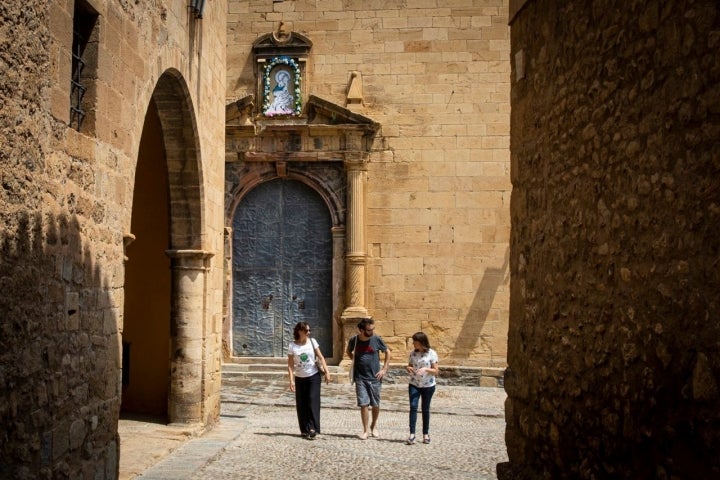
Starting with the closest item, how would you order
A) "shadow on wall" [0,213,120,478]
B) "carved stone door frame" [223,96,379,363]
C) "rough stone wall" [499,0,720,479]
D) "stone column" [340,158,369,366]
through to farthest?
"rough stone wall" [499,0,720,479]
"shadow on wall" [0,213,120,478]
"stone column" [340,158,369,366]
"carved stone door frame" [223,96,379,363]

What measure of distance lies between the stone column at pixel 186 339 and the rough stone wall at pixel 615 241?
4.71 metres

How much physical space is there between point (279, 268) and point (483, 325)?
3911mm

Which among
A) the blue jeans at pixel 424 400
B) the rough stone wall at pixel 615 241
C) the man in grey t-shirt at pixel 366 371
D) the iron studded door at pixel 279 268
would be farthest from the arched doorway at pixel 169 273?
the iron studded door at pixel 279 268

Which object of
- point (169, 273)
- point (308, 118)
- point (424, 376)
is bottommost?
point (424, 376)

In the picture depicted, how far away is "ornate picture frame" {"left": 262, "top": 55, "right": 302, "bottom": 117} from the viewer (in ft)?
55.4

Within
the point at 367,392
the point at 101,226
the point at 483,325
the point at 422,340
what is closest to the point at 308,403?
the point at 367,392

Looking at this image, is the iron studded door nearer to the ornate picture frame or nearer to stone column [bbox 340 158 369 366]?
stone column [bbox 340 158 369 366]

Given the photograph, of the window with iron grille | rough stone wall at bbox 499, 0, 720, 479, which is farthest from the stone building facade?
rough stone wall at bbox 499, 0, 720, 479

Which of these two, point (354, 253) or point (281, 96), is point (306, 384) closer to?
point (354, 253)

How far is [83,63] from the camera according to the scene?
6.45 m

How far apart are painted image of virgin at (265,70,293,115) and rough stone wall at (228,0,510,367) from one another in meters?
Result: 0.47

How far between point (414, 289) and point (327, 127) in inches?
132

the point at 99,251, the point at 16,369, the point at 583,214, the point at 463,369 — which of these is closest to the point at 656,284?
the point at 583,214

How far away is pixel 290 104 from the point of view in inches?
666
